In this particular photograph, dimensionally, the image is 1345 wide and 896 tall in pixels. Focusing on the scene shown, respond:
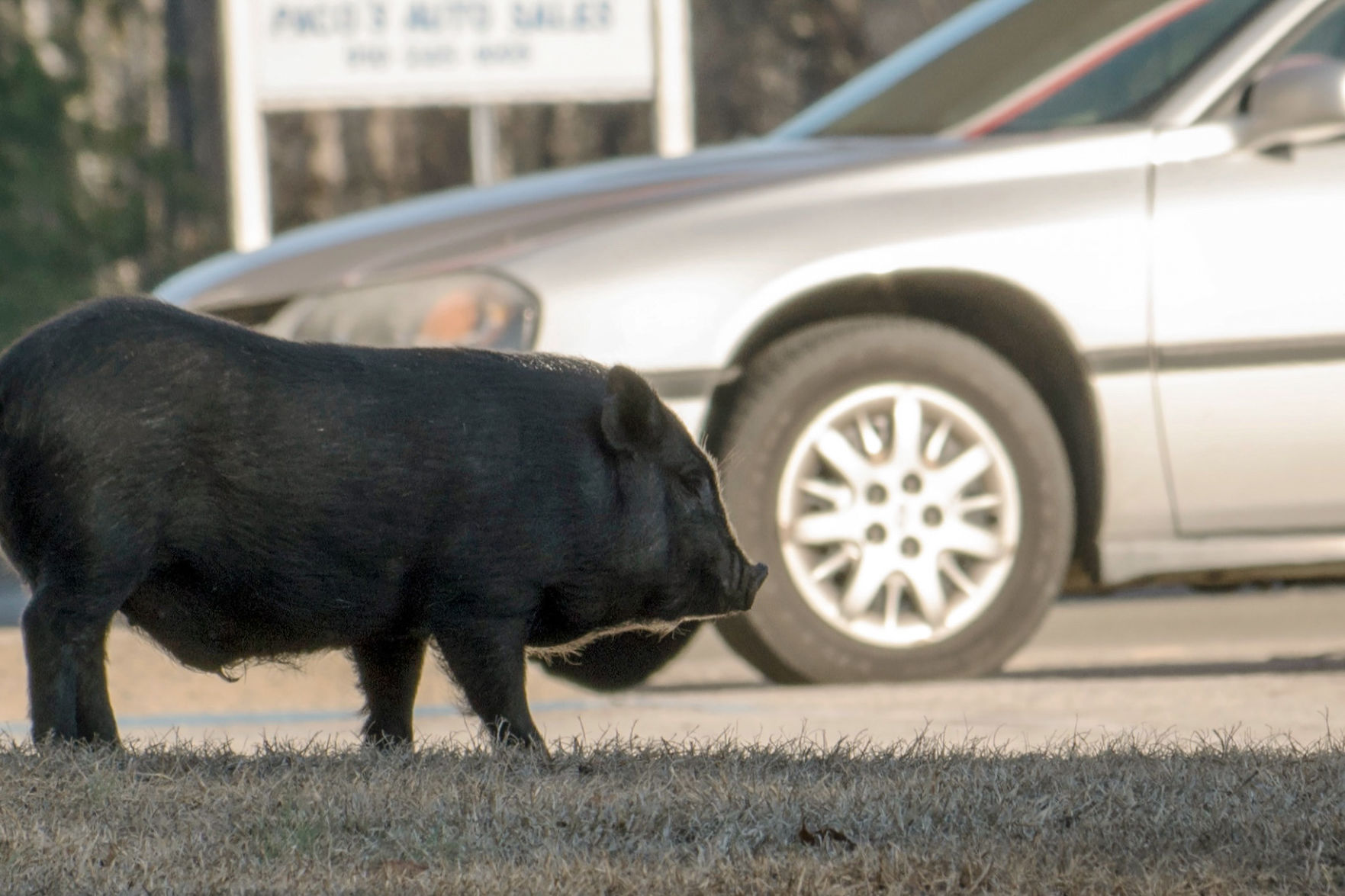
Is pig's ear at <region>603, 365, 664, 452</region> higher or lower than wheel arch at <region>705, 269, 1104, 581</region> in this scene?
higher

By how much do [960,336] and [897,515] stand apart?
21.4 inches

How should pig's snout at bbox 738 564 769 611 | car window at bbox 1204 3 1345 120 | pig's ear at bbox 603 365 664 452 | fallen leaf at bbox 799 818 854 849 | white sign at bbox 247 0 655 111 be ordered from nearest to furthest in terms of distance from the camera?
fallen leaf at bbox 799 818 854 849, pig's ear at bbox 603 365 664 452, pig's snout at bbox 738 564 769 611, car window at bbox 1204 3 1345 120, white sign at bbox 247 0 655 111

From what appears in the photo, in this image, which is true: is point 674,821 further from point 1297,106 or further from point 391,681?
point 1297,106

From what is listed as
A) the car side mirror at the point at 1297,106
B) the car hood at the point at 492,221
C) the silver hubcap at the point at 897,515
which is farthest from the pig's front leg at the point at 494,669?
the car side mirror at the point at 1297,106

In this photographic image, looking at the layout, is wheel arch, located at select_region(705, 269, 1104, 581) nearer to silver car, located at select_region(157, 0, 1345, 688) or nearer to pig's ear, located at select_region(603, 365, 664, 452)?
silver car, located at select_region(157, 0, 1345, 688)

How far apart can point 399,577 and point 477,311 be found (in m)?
1.96

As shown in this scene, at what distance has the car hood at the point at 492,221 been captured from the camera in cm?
595

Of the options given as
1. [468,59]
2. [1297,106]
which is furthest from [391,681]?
[468,59]

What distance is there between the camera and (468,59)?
38.0 ft

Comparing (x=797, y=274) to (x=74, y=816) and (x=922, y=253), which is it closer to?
(x=922, y=253)

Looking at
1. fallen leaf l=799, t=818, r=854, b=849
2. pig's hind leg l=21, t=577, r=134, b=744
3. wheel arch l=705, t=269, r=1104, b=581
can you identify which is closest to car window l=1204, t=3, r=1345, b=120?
wheel arch l=705, t=269, r=1104, b=581

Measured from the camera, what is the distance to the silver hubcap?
5887mm

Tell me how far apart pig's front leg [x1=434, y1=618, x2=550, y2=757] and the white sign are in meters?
7.77

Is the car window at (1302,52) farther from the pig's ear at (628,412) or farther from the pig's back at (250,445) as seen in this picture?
the pig's back at (250,445)
